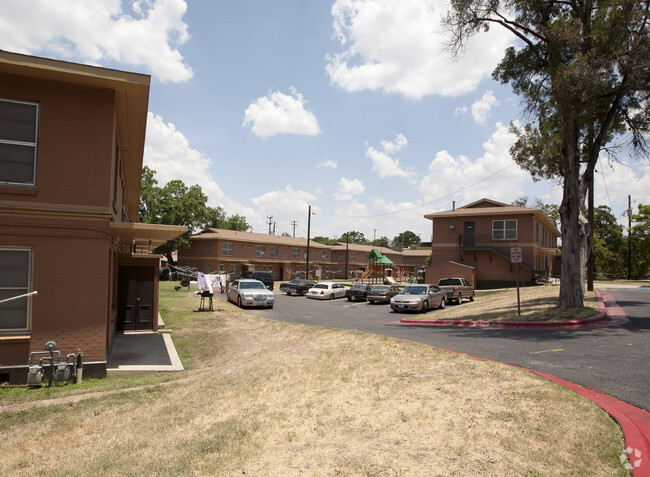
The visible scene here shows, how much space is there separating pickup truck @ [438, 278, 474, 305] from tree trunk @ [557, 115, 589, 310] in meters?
9.32

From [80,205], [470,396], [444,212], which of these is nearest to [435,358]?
[470,396]

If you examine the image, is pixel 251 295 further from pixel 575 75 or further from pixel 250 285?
pixel 575 75

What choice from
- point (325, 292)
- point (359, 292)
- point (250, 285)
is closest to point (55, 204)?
point (250, 285)

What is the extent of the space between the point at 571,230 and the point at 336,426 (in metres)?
14.4

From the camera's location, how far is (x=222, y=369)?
10102 mm

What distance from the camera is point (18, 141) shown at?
9.08 m

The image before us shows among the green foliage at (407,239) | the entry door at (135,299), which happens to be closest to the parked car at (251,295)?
the entry door at (135,299)

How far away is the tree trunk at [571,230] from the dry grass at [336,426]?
10.1 m

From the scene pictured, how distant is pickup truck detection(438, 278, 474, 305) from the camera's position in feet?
85.2

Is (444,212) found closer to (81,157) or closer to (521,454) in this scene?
(81,157)

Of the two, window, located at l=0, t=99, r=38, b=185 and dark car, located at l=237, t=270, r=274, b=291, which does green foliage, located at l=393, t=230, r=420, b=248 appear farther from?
window, located at l=0, t=99, r=38, b=185

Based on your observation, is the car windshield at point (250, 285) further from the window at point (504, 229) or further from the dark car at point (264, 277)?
the window at point (504, 229)

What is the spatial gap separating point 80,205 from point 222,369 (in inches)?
186

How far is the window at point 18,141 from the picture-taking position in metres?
9.00
